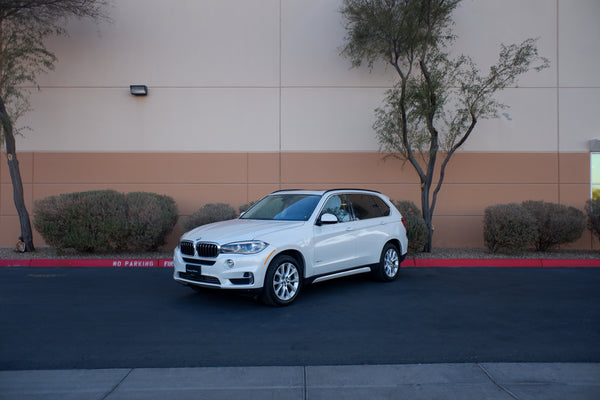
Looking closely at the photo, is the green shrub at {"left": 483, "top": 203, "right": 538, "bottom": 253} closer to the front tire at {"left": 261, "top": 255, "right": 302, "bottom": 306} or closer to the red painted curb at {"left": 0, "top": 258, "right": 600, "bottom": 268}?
the red painted curb at {"left": 0, "top": 258, "right": 600, "bottom": 268}

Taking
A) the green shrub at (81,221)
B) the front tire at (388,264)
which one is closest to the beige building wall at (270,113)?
the green shrub at (81,221)

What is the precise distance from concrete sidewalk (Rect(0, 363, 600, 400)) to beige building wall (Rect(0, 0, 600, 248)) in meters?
9.10

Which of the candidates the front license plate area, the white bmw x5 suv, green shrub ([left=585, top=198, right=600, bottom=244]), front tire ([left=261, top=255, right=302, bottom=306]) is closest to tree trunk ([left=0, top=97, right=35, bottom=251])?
the white bmw x5 suv

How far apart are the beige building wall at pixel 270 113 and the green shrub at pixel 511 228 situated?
5.39ft

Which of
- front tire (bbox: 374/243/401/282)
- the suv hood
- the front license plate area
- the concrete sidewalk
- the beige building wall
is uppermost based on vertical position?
the beige building wall

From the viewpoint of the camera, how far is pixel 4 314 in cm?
664

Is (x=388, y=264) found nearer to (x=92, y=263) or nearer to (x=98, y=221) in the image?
(x=92, y=263)

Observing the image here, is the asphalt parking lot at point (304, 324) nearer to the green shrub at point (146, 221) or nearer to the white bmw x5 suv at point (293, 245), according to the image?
the white bmw x5 suv at point (293, 245)

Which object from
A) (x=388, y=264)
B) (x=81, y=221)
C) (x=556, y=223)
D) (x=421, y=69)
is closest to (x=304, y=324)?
(x=388, y=264)

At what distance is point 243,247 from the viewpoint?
674cm

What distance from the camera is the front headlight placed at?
6711 mm

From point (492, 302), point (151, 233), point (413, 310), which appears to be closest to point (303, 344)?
point (413, 310)

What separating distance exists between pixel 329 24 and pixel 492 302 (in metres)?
9.24

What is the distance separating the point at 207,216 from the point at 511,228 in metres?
7.29
